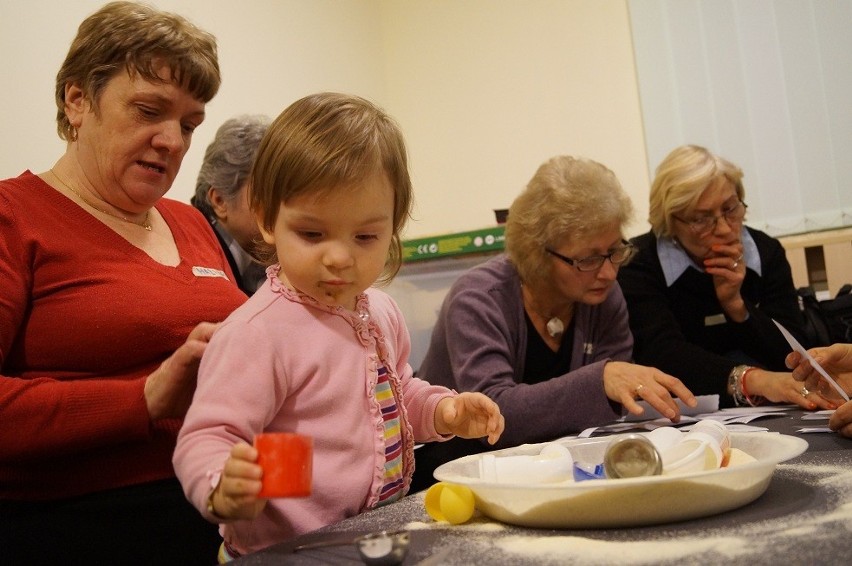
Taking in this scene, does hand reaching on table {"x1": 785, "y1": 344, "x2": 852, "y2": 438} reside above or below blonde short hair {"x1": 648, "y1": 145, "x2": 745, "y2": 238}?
below

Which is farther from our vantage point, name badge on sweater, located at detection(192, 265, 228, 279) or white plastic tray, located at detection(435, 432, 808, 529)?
name badge on sweater, located at detection(192, 265, 228, 279)

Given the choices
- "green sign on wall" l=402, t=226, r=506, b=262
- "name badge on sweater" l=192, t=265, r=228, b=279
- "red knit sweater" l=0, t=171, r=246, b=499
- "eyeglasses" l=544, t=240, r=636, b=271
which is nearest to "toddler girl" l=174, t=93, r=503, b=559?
"red knit sweater" l=0, t=171, r=246, b=499

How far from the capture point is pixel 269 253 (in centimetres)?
126

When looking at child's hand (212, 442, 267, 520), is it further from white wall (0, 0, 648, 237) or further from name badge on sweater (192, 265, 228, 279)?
white wall (0, 0, 648, 237)

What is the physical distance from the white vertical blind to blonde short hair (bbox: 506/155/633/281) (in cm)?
181

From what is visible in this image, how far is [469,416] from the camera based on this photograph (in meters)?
1.18

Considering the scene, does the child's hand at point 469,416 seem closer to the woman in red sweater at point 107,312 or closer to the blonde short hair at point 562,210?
the woman in red sweater at point 107,312

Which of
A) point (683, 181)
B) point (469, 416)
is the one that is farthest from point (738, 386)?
point (469, 416)

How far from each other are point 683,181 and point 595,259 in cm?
59

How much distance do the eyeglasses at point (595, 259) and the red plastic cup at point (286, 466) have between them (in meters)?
1.51

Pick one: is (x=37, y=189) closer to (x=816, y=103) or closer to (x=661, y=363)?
(x=661, y=363)

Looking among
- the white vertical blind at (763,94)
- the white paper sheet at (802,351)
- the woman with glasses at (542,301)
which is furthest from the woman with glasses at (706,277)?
the white vertical blind at (763,94)

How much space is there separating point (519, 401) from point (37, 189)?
3.64ft

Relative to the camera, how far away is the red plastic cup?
0.74 metres
